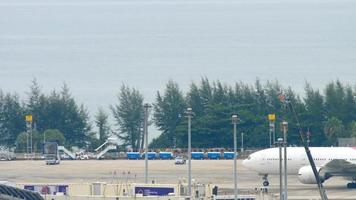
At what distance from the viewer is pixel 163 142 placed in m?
158

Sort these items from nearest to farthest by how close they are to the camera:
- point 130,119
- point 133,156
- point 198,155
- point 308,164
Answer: point 308,164
point 198,155
point 133,156
point 130,119

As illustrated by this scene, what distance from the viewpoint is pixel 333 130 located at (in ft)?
478

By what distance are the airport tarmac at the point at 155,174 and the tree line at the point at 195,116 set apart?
14662 millimetres

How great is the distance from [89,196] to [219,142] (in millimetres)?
79447

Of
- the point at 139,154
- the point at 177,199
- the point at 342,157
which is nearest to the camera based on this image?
the point at 177,199

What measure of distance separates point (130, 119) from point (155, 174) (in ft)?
166

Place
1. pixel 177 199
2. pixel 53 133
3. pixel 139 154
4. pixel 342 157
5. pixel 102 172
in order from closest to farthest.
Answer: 1. pixel 177 199
2. pixel 342 157
3. pixel 102 172
4. pixel 139 154
5. pixel 53 133

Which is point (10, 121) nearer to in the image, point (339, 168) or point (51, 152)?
point (51, 152)

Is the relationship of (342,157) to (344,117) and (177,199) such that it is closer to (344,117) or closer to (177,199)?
(177,199)

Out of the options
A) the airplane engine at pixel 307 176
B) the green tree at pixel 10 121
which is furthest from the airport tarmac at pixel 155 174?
the green tree at pixel 10 121

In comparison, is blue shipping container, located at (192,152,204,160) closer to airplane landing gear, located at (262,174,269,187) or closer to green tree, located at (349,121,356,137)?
green tree, located at (349,121,356,137)

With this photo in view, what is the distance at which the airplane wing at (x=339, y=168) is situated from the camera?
9750cm

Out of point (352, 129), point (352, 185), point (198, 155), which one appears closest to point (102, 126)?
point (198, 155)

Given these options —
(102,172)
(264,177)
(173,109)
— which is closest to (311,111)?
(173,109)
